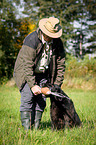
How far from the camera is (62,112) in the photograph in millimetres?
2922

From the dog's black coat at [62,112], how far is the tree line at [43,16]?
14.3 meters

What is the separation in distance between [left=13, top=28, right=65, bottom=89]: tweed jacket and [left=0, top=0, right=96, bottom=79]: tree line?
45.9ft

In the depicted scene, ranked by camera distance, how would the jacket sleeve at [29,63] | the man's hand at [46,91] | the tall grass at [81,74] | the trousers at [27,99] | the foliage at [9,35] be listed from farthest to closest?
the foliage at [9,35] < the tall grass at [81,74] < the trousers at [27,99] < the jacket sleeve at [29,63] < the man's hand at [46,91]

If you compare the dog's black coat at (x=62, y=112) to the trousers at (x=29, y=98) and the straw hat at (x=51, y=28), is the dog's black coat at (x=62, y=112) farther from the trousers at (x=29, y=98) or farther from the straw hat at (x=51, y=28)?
the straw hat at (x=51, y=28)

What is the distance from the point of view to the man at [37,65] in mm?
2826

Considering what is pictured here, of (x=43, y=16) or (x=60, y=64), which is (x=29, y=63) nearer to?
(x=60, y=64)

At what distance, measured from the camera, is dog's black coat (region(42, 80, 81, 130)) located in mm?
2848

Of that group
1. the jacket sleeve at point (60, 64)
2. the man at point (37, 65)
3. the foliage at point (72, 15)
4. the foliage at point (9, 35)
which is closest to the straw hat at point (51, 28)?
the man at point (37, 65)

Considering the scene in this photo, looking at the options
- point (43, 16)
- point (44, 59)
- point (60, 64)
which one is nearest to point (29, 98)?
point (44, 59)

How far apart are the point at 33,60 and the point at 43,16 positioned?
26866mm

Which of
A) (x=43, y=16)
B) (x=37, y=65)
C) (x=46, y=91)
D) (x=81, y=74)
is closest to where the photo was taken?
(x=46, y=91)

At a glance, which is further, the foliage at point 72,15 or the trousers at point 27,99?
the foliage at point 72,15

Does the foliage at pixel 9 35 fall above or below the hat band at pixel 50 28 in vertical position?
below

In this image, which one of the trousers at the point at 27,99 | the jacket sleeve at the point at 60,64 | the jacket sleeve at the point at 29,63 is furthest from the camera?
the jacket sleeve at the point at 60,64
